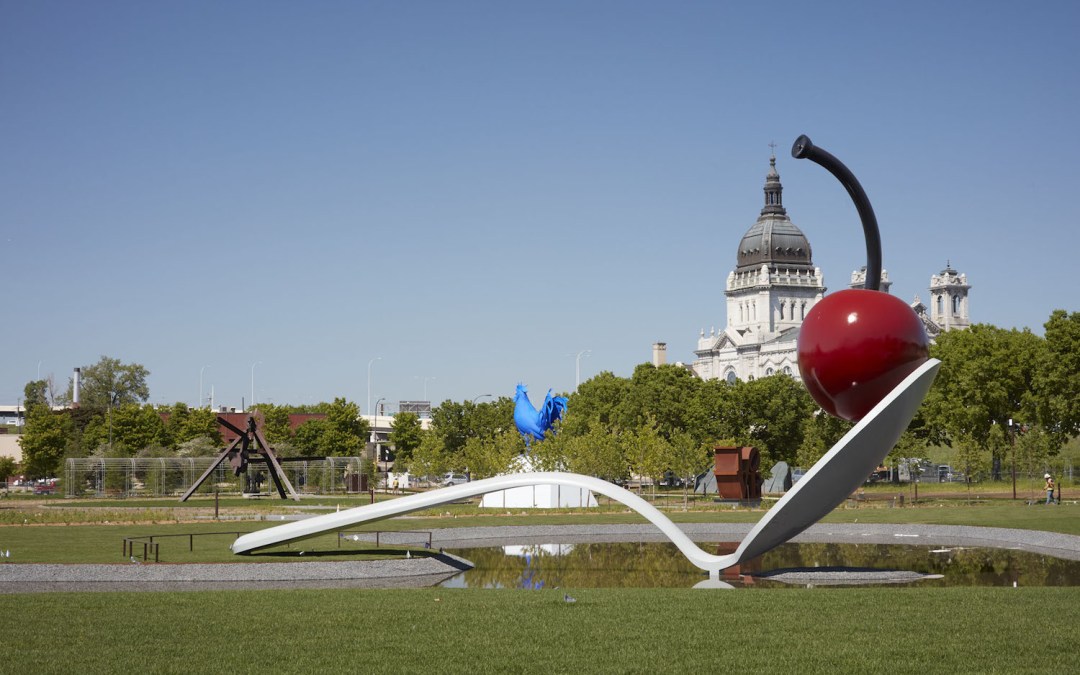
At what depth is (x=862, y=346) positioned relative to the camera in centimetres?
1731

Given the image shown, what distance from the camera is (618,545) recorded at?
28656 mm

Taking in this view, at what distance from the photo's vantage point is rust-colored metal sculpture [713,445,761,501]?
4956cm

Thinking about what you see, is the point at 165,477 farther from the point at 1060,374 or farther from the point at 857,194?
the point at 857,194

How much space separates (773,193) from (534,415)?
11720 cm

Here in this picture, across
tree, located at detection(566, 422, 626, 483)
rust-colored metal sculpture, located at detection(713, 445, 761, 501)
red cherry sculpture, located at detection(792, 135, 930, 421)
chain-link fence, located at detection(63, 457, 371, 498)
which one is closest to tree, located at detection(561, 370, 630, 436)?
chain-link fence, located at detection(63, 457, 371, 498)

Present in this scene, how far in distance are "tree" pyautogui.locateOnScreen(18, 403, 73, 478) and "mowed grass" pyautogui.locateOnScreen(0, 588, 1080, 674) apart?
67.5 meters

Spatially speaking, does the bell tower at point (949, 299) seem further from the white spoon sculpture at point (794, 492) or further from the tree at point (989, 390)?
the white spoon sculpture at point (794, 492)

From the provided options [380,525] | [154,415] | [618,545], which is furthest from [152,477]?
[618,545]

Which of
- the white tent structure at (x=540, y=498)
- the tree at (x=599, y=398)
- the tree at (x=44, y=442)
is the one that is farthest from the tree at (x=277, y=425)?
the white tent structure at (x=540, y=498)

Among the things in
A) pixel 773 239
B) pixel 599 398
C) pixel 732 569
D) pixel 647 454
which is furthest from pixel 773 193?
pixel 732 569

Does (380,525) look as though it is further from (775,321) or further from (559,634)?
(775,321)

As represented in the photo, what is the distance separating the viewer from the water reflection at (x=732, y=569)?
65.7ft

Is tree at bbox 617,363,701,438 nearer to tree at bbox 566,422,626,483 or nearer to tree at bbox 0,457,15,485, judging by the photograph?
tree at bbox 566,422,626,483

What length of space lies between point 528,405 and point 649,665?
4447 centimetres
